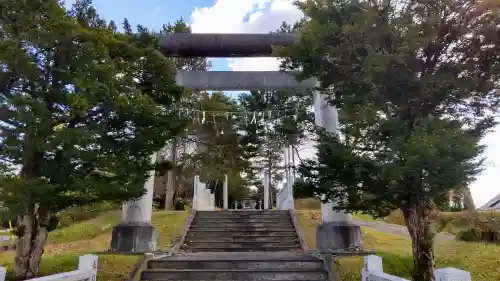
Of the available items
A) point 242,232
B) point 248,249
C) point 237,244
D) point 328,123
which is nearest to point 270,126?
point 242,232

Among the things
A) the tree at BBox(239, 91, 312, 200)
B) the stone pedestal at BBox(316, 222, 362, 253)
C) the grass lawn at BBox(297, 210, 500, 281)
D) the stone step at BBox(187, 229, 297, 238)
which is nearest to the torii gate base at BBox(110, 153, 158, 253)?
the stone step at BBox(187, 229, 297, 238)

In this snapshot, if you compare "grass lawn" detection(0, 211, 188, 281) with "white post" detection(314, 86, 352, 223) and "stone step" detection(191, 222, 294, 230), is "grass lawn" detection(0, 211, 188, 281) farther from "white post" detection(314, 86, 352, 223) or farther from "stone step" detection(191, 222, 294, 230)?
"white post" detection(314, 86, 352, 223)

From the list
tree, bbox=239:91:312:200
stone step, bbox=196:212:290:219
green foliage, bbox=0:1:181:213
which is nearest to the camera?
green foliage, bbox=0:1:181:213

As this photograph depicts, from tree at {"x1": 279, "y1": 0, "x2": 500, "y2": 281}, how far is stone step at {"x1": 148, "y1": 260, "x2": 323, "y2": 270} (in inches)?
48.3

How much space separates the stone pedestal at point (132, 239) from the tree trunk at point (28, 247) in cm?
322

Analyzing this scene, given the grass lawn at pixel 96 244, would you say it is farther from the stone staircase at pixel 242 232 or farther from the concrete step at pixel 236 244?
the concrete step at pixel 236 244

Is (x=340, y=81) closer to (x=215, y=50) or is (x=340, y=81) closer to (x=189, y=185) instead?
(x=215, y=50)

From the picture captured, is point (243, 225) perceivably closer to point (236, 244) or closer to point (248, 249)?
point (236, 244)

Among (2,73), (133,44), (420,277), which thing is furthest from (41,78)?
(420,277)

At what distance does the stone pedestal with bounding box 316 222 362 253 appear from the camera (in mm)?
8039

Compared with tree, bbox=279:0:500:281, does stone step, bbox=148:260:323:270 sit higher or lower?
lower

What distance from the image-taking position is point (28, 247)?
4543 millimetres

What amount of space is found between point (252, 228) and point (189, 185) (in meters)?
16.6

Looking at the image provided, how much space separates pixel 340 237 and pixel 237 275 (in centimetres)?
334
